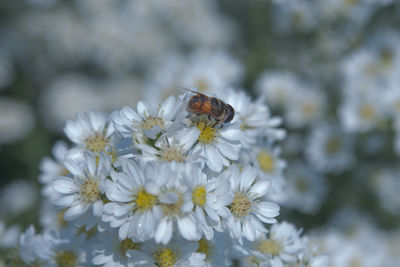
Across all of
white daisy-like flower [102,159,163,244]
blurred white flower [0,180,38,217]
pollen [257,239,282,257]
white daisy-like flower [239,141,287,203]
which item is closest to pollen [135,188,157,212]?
white daisy-like flower [102,159,163,244]

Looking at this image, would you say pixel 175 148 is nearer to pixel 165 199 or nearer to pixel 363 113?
pixel 165 199

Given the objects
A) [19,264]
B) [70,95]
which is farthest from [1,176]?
[19,264]

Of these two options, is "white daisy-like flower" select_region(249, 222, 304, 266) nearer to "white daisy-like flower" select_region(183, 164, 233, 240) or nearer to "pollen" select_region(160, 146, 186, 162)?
"white daisy-like flower" select_region(183, 164, 233, 240)

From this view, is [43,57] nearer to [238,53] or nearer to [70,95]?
[70,95]

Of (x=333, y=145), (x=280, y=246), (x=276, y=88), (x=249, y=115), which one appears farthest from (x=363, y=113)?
(x=280, y=246)

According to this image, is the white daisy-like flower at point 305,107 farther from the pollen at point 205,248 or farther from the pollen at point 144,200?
the pollen at point 144,200

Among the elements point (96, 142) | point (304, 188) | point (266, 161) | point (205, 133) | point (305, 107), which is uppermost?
point (305, 107)

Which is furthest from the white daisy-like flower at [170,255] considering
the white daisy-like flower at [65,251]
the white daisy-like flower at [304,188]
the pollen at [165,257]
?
the white daisy-like flower at [304,188]
